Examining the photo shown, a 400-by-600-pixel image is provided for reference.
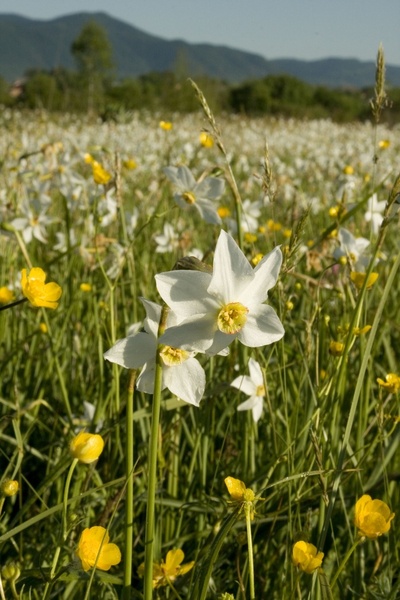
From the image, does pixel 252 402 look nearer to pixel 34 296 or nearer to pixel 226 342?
pixel 34 296

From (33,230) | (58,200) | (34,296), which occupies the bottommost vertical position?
(58,200)

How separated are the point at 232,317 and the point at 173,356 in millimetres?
111

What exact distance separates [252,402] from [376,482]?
1.02 ft

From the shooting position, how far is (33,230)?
2.63 m

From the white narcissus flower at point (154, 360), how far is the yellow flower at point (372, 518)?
27 centimetres

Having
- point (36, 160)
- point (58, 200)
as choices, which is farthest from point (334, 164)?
point (36, 160)

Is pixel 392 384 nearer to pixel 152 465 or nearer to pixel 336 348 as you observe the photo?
pixel 336 348

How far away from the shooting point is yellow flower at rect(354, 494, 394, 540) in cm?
89

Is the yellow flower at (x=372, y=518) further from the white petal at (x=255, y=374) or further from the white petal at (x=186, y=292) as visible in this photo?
the white petal at (x=255, y=374)

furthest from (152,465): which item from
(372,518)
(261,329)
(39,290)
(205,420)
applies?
(205,420)

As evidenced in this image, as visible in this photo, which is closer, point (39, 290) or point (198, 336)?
point (198, 336)

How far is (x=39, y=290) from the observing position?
116 cm

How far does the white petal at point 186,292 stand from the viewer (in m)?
0.79

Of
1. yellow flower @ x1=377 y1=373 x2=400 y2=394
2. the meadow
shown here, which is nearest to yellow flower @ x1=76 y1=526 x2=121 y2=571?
the meadow
